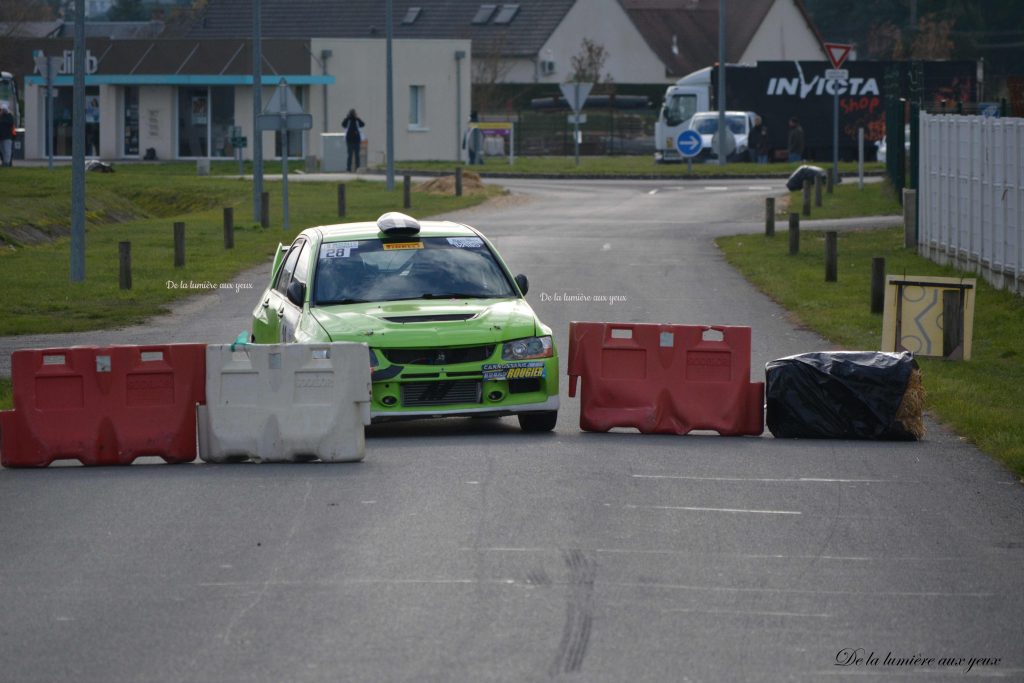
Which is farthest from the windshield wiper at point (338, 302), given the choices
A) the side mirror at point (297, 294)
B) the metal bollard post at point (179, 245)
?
the metal bollard post at point (179, 245)

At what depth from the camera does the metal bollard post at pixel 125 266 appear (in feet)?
75.5

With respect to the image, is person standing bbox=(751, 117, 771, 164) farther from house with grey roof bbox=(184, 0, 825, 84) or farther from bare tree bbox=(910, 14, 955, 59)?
house with grey roof bbox=(184, 0, 825, 84)

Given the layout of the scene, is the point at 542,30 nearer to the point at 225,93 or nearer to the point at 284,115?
the point at 225,93

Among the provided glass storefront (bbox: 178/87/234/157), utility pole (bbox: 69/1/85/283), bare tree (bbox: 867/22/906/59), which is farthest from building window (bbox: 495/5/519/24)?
utility pole (bbox: 69/1/85/283)

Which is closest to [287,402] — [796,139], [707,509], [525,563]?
[707,509]

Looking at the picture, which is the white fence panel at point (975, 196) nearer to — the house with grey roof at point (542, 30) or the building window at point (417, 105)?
the building window at point (417, 105)

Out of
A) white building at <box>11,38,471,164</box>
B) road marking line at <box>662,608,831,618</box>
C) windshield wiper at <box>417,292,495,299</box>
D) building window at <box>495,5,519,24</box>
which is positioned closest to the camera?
road marking line at <box>662,608,831,618</box>

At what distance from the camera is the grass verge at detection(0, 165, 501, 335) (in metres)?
21.3

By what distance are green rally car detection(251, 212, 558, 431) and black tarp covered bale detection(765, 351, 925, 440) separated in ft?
5.47

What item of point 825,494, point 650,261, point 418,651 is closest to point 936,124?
point 650,261

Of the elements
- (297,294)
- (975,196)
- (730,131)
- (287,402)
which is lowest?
(287,402)

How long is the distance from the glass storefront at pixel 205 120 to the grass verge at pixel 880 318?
33.8 metres

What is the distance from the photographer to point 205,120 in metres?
61.8

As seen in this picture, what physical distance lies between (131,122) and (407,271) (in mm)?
52146
